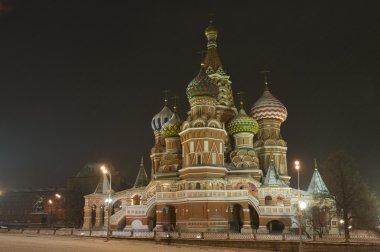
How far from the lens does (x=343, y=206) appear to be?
35.5 meters

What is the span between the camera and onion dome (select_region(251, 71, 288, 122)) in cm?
6134

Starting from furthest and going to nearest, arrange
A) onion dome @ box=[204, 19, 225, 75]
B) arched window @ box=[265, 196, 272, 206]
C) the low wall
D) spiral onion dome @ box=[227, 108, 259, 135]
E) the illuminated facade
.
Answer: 1. onion dome @ box=[204, 19, 225, 75]
2. spiral onion dome @ box=[227, 108, 259, 135]
3. arched window @ box=[265, 196, 272, 206]
4. the illuminated facade
5. the low wall

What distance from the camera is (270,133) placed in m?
61.3

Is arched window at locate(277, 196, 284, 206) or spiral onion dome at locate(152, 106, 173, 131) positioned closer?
arched window at locate(277, 196, 284, 206)

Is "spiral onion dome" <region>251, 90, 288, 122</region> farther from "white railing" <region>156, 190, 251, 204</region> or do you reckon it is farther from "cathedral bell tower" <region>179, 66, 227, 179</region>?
"white railing" <region>156, 190, 251, 204</region>

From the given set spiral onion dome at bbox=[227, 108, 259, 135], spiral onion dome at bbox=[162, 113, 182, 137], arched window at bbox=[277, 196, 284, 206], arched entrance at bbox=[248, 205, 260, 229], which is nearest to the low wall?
arched window at bbox=[277, 196, 284, 206]

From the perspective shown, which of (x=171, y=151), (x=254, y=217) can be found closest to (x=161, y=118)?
(x=171, y=151)

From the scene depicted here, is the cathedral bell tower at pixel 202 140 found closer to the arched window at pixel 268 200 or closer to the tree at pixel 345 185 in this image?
the arched window at pixel 268 200

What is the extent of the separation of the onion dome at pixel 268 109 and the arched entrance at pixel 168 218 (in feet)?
63.2

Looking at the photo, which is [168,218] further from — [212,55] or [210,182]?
[212,55]

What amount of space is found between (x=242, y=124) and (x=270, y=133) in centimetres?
660

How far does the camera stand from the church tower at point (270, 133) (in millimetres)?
59656

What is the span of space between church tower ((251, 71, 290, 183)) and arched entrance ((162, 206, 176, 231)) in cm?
1533

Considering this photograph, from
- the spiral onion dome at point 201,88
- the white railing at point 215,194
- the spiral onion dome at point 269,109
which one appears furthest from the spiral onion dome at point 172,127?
the spiral onion dome at point 269,109
